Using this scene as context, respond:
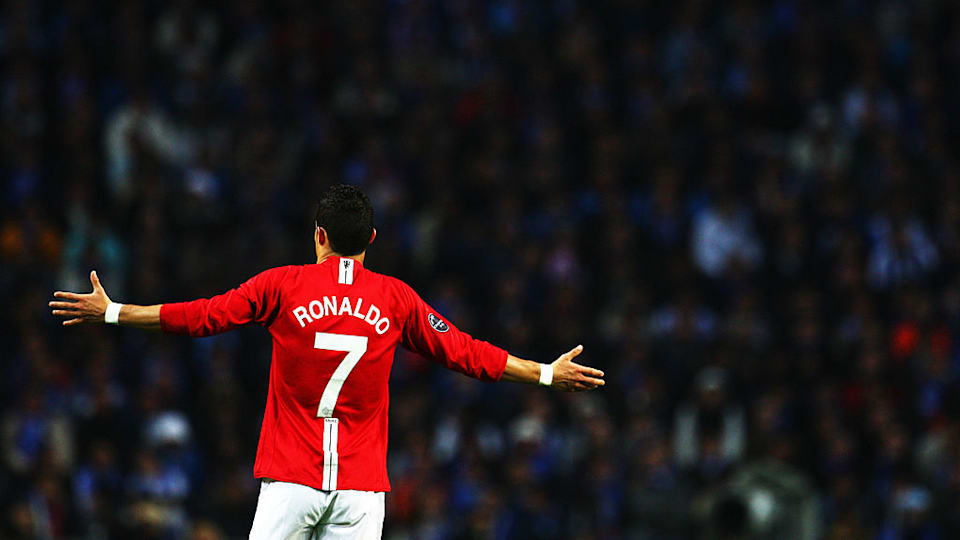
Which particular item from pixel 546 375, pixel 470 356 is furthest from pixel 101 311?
pixel 546 375

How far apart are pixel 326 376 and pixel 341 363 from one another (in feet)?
0.30

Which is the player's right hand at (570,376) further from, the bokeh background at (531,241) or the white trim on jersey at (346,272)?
the bokeh background at (531,241)

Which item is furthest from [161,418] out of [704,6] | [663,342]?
[704,6]

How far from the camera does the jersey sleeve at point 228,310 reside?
6.89 m

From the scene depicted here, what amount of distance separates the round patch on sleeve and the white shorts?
831mm

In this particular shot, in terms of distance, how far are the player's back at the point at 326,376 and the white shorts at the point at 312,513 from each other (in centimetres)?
5

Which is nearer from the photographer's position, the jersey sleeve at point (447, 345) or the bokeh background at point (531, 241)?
the jersey sleeve at point (447, 345)

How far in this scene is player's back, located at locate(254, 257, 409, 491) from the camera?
7004 mm

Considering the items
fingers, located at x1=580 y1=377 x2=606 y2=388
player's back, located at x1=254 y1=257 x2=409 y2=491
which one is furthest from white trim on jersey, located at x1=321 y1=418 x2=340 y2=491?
fingers, located at x1=580 y1=377 x2=606 y2=388

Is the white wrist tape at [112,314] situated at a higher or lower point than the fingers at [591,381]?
higher

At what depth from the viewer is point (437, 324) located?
7328 mm

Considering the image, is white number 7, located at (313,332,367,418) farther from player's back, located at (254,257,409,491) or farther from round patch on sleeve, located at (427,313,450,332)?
round patch on sleeve, located at (427,313,450,332)

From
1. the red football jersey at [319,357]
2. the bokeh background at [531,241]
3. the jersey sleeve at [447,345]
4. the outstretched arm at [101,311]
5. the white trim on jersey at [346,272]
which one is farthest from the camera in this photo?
the bokeh background at [531,241]

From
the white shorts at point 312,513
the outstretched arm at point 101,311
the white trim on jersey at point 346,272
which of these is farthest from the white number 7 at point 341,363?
the outstretched arm at point 101,311
